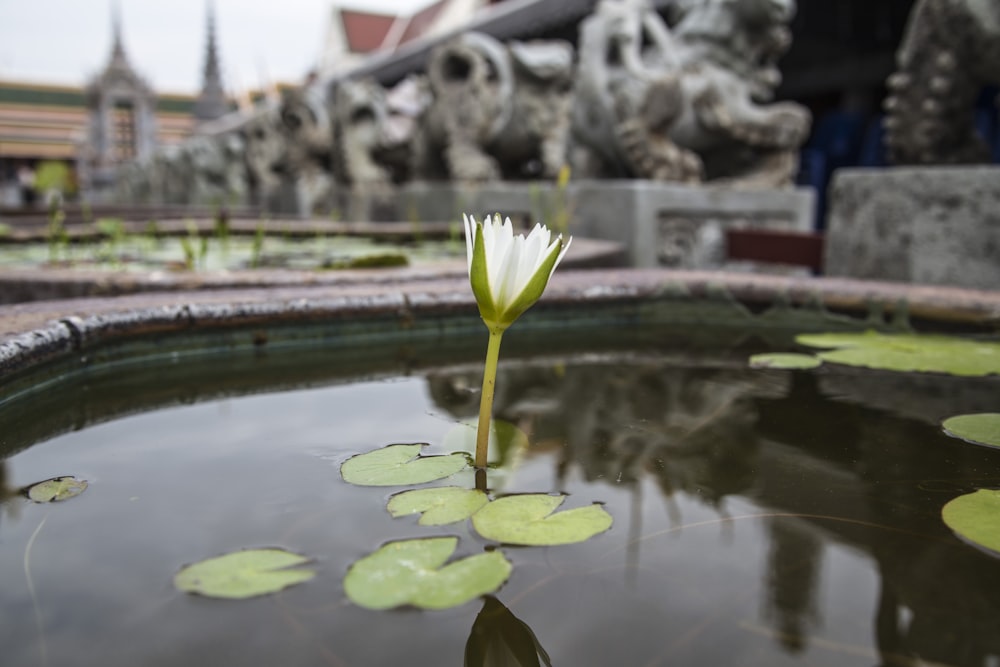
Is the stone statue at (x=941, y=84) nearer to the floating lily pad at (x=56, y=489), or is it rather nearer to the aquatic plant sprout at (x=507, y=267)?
the aquatic plant sprout at (x=507, y=267)

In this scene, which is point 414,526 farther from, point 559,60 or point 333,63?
point 333,63

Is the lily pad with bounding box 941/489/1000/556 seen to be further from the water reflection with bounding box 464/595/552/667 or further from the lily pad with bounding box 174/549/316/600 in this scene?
the lily pad with bounding box 174/549/316/600

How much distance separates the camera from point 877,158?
731 centimetres

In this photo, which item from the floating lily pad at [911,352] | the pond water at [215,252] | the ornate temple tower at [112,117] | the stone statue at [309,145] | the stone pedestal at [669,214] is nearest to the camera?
the floating lily pad at [911,352]

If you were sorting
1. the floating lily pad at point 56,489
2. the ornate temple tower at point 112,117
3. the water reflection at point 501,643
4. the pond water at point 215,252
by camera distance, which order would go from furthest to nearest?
the ornate temple tower at point 112,117, the pond water at point 215,252, the floating lily pad at point 56,489, the water reflection at point 501,643

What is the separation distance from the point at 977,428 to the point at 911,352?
1.43 ft

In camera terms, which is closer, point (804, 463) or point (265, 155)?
point (804, 463)

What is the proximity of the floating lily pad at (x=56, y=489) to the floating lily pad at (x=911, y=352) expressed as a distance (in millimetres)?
1237

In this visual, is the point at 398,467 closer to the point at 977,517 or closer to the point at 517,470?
the point at 517,470

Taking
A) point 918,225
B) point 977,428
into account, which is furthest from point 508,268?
point 918,225

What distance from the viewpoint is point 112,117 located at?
3127cm

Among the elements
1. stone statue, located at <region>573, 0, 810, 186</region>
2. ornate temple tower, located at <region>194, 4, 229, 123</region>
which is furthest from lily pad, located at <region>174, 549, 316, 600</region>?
ornate temple tower, located at <region>194, 4, 229, 123</region>

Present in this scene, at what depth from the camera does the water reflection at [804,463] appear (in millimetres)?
592

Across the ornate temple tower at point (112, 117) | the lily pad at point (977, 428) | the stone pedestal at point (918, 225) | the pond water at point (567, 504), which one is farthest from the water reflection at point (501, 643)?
the ornate temple tower at point (112, 117)
